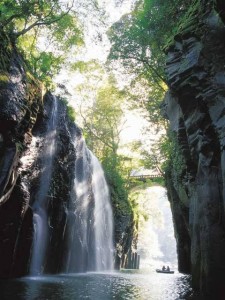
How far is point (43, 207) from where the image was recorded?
18094 mm

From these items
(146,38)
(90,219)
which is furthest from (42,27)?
(90,219)

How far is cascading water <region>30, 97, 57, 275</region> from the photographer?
55.4ft

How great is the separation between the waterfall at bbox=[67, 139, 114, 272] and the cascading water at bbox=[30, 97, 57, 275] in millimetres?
4494

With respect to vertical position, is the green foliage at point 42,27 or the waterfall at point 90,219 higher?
the green foliage at point 42,27

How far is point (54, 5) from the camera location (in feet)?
64.1

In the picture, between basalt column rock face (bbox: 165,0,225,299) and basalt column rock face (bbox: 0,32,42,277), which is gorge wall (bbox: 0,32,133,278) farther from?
basalt column rock face (bbox: 165,0,225,299)

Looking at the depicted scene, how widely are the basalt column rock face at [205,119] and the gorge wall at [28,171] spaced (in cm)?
659

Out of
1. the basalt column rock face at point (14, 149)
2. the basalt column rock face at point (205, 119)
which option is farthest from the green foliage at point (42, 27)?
the basalt column rock face at point (205, 119)

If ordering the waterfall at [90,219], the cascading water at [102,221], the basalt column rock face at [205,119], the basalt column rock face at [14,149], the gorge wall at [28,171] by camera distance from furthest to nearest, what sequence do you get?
1. the cascading water at [102,221]
2. the waterfall at [90,219]
3. the gorge wall at [28,171]
4. the basalt column rock face at [14,149]
5. the basalt column rock face at [205,119]

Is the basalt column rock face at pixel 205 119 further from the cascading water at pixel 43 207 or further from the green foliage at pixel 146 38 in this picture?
the cascading water at pixel 43 207

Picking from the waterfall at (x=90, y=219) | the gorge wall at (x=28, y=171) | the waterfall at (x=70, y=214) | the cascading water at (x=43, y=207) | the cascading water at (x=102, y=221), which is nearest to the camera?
the gorge wall at (x=28, y=171)

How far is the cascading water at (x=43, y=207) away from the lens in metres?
16.9

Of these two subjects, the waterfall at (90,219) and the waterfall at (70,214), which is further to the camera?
the waterfall at (90,219)

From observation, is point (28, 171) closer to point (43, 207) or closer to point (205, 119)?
point (43, 207)
